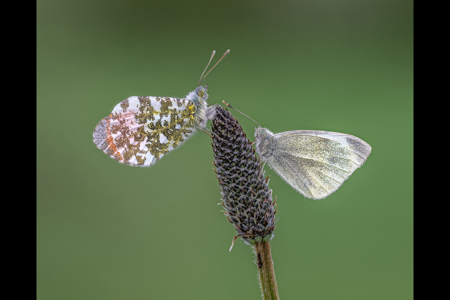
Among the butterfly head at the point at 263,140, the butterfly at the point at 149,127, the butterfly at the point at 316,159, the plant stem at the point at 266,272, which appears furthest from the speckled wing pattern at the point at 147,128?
the plant stem at the point at 266,272

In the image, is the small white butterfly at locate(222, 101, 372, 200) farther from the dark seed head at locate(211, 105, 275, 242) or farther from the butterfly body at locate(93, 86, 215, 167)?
the dark seed head at locate(211, 105, 275, 242)

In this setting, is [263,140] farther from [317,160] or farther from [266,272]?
[266,272]

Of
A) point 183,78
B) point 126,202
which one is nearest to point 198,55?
point 183,78

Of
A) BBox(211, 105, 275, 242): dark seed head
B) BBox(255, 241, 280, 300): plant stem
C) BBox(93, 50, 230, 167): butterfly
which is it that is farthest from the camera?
BBox(93, 50, 230, 167): butterfly

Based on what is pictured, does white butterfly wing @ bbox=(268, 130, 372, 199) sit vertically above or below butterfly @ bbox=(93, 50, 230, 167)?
below

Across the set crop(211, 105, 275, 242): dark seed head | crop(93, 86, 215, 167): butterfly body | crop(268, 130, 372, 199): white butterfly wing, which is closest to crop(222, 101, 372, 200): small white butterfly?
crop(268, 130, 372, 199): white butterfly wing

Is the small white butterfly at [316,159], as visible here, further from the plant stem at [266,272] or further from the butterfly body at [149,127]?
the plant stem at [266,272]
